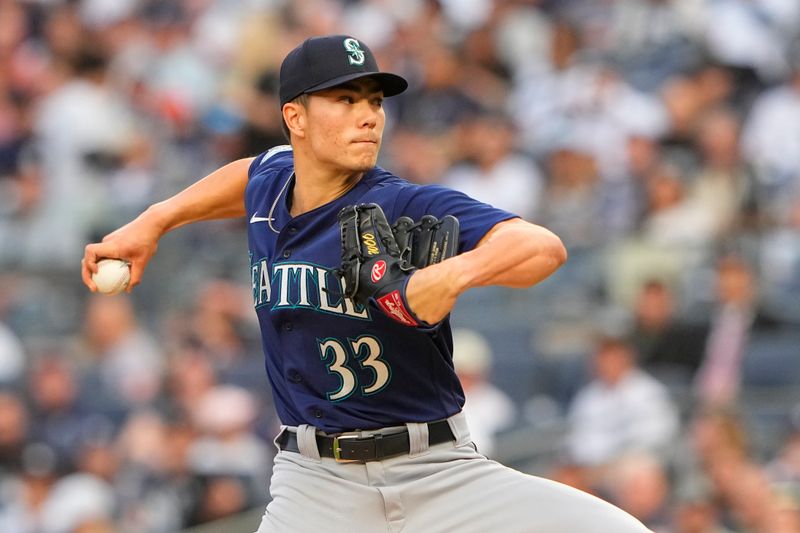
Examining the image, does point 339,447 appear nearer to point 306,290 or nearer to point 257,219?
point 306,290

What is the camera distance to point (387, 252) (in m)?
3.26

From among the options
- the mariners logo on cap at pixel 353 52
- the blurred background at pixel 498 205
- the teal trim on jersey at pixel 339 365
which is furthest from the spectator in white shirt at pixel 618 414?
the mariners logo on cap at pixel 353 52

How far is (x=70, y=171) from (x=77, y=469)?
10.1ft

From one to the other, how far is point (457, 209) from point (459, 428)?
672mm

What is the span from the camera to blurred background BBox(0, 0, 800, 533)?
7.39 m

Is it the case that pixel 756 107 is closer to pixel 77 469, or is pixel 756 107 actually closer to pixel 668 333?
pixel 668 333

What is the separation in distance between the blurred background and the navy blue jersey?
3.11 meters

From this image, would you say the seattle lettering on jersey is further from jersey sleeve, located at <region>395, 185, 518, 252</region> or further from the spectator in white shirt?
the spectator in white shirt

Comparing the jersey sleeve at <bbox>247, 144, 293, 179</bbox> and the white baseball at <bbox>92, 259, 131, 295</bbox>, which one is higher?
the jersey sleeve at <bbox>247, 144, 293, 179</bbox>

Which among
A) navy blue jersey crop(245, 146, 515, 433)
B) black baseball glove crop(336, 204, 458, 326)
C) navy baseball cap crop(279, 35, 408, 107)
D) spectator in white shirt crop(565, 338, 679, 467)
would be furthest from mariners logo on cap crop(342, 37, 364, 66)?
spectator in white shirt crop(565, 338, 679, 467)

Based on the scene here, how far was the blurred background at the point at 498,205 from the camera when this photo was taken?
24.2 feet

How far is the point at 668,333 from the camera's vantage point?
7.68m

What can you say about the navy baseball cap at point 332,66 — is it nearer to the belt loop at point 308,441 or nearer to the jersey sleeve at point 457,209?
the jersey sleeve at point 457,209

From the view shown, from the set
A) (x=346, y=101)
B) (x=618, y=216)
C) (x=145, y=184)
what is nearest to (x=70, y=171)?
(x=145, y=184)
